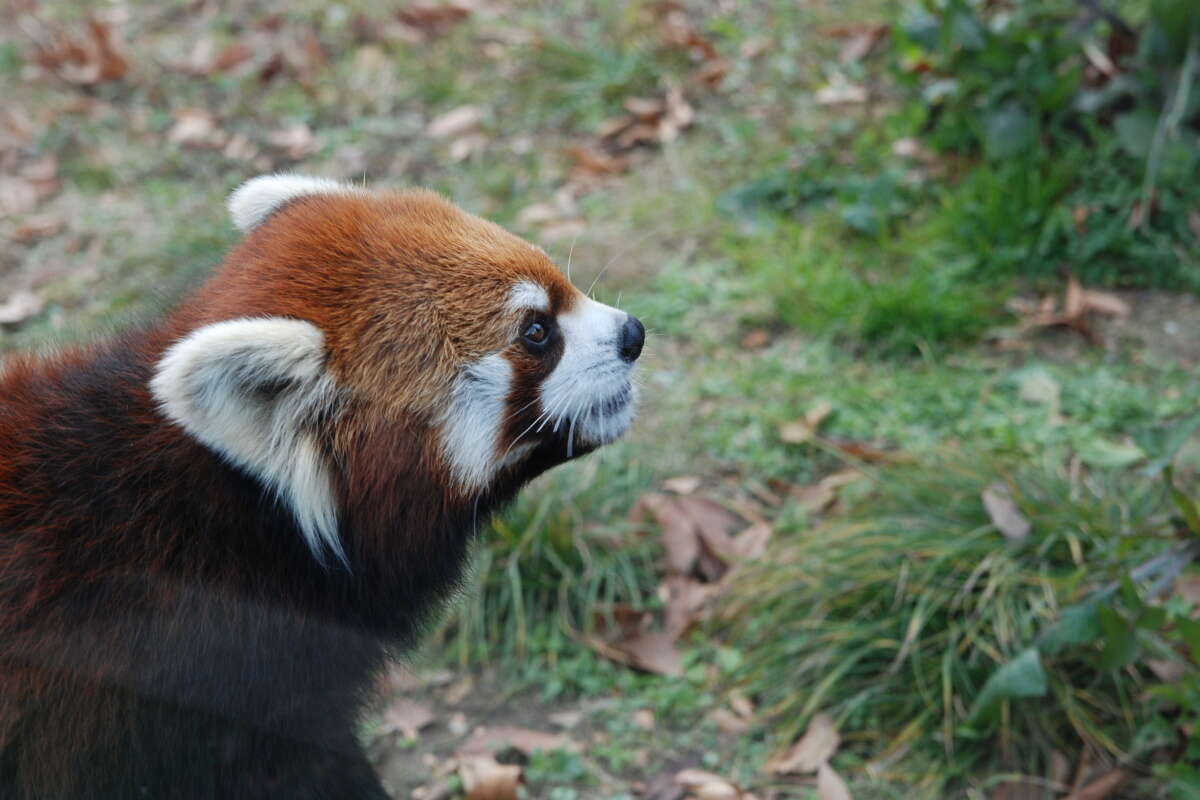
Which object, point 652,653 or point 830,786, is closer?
point 830,786

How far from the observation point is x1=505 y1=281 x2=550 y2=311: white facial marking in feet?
8.11

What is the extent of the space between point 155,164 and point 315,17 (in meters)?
1.46

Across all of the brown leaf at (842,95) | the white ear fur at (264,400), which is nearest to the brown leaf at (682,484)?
the white ear fur at (264,400)

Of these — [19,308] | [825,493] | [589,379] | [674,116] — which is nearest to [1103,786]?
[825,493]

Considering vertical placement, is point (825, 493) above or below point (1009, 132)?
below

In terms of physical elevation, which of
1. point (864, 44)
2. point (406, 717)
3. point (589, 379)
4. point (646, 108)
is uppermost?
point (589, 379)

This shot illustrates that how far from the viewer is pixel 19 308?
5.02m

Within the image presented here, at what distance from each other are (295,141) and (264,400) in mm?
4088

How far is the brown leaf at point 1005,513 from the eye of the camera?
3.23 metres

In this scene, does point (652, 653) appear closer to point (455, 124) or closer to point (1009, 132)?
point (1009, 132)

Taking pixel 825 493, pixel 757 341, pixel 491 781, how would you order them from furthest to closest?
pixel 757 341
pixel 825 493
pixel 491 781

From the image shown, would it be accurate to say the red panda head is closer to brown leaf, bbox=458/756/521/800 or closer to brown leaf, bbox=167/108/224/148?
brown leaf, bbox=458/756/521/800

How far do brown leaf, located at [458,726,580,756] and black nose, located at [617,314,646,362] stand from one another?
1.30 m

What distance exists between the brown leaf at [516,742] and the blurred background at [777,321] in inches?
0.5
